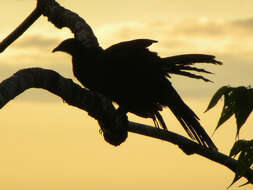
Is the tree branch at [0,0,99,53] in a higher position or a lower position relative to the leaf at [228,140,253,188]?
higher

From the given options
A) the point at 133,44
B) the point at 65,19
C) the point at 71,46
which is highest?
the point at 65,19

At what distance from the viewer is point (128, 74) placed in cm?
580

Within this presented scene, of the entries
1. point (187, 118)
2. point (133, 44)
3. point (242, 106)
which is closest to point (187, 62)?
point (187, 118)

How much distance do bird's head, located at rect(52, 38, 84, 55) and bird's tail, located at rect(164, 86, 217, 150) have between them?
4.25 ft

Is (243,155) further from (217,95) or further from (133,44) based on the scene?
(133,44)

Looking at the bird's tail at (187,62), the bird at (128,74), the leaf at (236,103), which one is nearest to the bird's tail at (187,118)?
the bird at (128,74)

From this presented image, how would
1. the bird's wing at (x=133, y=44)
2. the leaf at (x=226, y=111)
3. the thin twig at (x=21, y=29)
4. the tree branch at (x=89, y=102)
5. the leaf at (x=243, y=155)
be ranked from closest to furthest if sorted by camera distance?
the leaf at (x=243, y=155) → the leaf at (x=226, y=111) → the tree branch at (x=89, y=102) → the thin twig at (x=21, y=29) → the bird's wing at (x=133, y=44)

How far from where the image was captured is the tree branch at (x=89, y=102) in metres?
3.16

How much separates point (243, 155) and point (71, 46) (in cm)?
324

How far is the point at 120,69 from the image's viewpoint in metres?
5.81

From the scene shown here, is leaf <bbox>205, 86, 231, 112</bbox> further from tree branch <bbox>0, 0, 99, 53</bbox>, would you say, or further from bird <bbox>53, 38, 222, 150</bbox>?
tree branch <bbox>0, 0, 99, 53</bbox>

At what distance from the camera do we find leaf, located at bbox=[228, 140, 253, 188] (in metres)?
2.83

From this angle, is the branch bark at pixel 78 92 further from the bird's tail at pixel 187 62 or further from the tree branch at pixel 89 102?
the bird's tail at pixel 187 62

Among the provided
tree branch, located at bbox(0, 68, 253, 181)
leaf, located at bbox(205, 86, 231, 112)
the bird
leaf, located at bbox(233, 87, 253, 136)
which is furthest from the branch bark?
leaf, located at bbox(233, 87, 253, 136)
